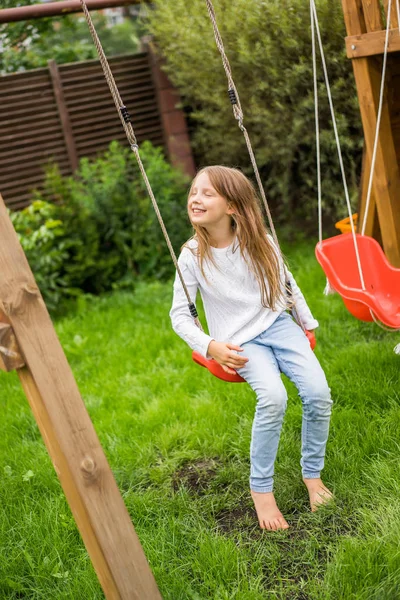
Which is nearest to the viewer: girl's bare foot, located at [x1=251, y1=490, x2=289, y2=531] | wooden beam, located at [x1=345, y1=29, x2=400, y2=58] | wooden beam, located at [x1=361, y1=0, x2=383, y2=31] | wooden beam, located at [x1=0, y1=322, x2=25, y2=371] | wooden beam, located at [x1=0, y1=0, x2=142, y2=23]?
wooden beam, located at [x1=0, y1=322, x2=25, y2=371]

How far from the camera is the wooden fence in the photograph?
247 inches

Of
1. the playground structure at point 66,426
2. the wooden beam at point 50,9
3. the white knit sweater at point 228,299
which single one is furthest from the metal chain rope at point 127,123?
the wooden beam at point 50,9

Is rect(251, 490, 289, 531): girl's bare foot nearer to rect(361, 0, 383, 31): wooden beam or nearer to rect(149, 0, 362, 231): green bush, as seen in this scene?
rect(361, 0, 383, 31): wooden beam

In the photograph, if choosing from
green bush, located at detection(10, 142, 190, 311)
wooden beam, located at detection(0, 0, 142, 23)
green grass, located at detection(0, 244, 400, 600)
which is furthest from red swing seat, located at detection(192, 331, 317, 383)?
green bush, located at detection(10, 142, 190, 311)

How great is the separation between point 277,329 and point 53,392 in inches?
40.8

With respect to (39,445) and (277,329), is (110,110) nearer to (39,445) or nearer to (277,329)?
(39,445)

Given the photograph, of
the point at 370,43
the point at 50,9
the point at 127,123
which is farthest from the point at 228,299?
the point at 50,9

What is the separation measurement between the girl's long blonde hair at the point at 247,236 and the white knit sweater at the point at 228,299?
0.03m

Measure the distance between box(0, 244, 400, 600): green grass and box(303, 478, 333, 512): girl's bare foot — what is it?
4 cm

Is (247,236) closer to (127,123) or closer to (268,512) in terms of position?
(127,123)

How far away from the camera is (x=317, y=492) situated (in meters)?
2.72

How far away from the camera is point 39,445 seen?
3582mm

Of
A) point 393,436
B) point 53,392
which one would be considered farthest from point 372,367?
point 53,392

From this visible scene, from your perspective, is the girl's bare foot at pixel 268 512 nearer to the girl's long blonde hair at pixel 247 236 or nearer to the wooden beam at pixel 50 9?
the girl's long blonde hair at pixel 247 236
